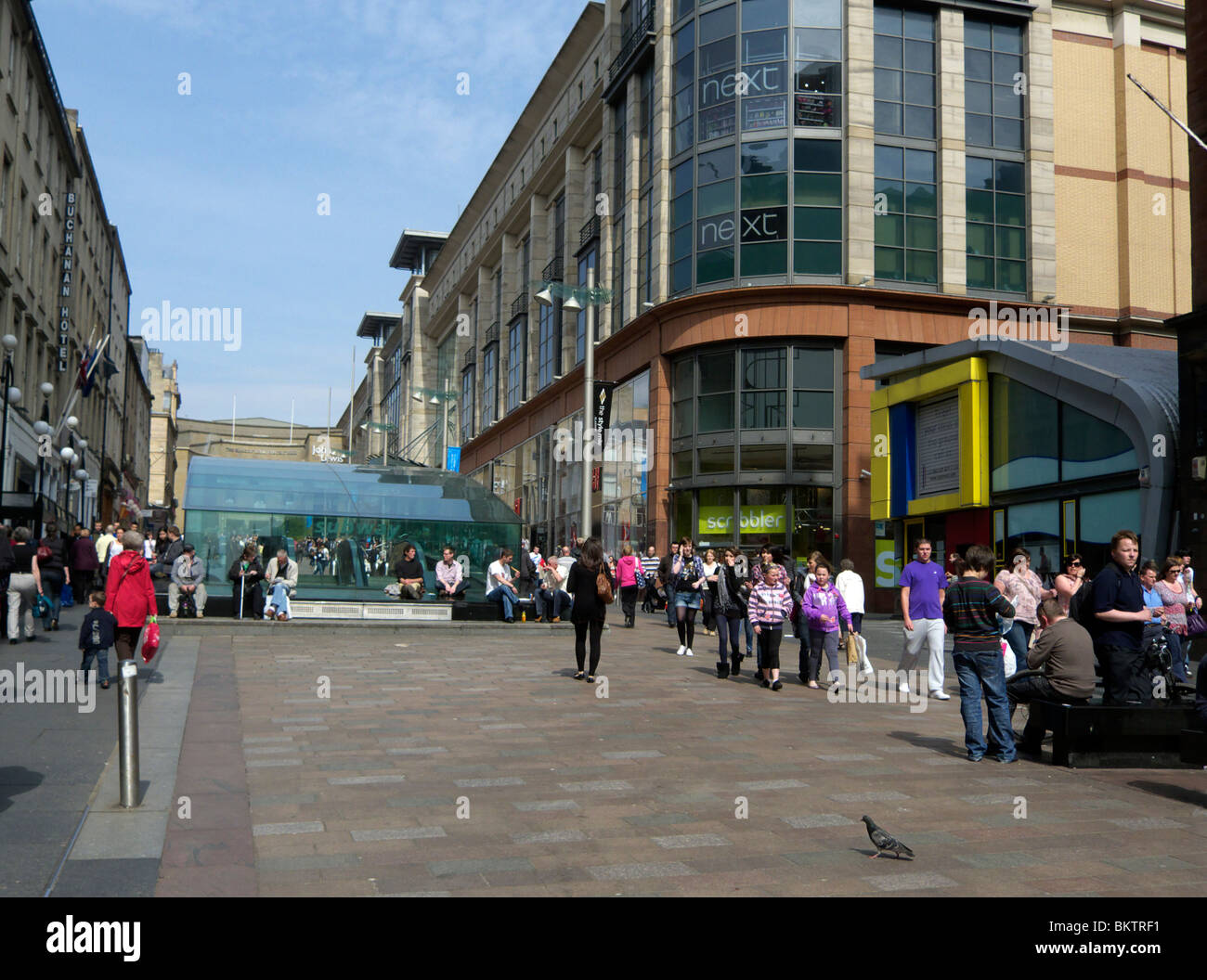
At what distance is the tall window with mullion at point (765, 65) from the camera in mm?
30562

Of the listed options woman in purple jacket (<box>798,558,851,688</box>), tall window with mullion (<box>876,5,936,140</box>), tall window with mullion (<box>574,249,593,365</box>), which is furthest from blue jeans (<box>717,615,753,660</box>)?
tall window with mullion (<box>574,249,593,365</box>)

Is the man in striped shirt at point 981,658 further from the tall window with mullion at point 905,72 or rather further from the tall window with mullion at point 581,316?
the tall window with mullion at point 581,316

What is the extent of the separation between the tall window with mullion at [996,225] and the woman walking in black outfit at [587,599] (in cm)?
2134

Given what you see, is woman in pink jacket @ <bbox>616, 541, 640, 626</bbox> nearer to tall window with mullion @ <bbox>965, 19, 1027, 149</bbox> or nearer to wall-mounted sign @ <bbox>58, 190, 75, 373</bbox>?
tall window with mullion @ <bbox>965, 19, 1027, 149</bbox>

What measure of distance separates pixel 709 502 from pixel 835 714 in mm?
20003

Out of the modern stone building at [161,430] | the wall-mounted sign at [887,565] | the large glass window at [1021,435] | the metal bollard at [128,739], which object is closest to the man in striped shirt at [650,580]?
the wall-mounted sign at [887,565]

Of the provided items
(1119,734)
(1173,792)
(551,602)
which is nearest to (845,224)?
(551,602)

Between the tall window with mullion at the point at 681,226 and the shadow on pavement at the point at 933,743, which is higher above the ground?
the tall window with mullion at the point at 681,226

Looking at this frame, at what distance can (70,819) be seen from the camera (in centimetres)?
623

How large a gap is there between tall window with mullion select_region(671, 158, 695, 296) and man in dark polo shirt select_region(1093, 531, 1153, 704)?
934 inches

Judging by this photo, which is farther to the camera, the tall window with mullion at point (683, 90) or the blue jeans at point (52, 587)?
the tall window with mullion at point (683, 90)

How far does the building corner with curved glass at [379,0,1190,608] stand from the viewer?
30.0 metres

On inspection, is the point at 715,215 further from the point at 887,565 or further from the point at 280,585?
the point at 280,585

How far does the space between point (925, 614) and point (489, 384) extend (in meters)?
47.6
